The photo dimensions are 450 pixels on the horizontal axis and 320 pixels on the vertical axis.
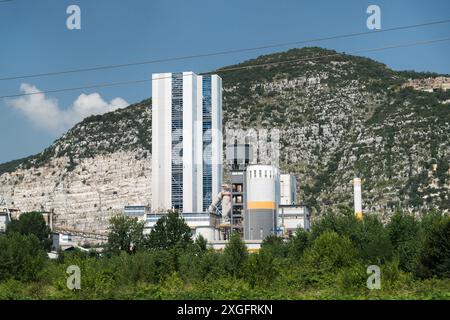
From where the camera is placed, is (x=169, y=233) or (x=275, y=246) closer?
(x=275, y=246)

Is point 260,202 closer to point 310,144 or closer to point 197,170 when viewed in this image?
point 197,170

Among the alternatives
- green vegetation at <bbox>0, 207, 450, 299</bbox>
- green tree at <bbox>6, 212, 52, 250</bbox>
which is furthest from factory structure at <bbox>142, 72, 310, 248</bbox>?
green vegetation at <bbox>0, 207, 450, 299</bbox>

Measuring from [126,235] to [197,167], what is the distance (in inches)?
814

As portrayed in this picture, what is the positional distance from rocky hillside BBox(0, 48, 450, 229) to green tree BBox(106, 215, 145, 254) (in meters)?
46.4

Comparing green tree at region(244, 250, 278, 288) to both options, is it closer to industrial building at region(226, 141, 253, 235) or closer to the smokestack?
industrial building at region(226, 141, 253, 235)

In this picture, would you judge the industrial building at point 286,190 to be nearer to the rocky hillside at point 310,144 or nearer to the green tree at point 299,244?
the rocky hillside at point 310,144

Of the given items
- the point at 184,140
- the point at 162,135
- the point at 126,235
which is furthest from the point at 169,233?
the point at 162,135

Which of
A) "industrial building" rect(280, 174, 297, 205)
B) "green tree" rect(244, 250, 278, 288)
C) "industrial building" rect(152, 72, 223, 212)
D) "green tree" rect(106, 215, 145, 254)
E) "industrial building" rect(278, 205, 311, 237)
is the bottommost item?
"green tree" rect(244, 250, 278, 288)

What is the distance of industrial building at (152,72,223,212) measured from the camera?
102 m

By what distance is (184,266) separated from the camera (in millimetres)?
59781

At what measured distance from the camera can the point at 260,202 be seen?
85.9m

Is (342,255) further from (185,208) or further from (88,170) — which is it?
(88,170)

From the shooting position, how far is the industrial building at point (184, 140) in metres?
102
